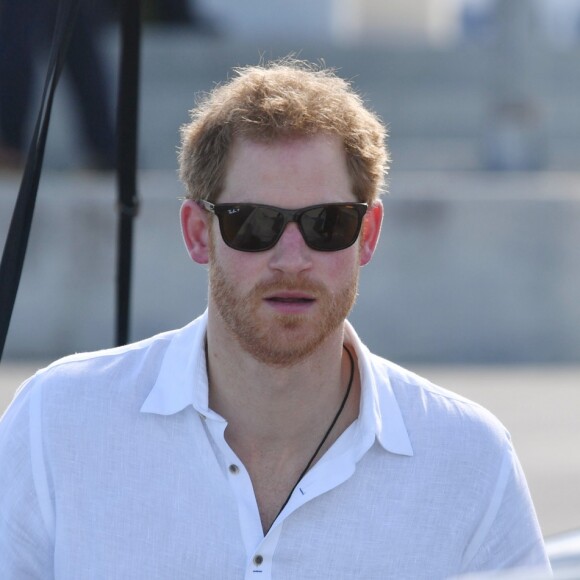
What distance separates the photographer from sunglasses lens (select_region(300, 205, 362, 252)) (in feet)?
8.09

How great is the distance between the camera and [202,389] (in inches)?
101

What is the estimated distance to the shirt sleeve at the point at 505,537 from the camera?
2.48m

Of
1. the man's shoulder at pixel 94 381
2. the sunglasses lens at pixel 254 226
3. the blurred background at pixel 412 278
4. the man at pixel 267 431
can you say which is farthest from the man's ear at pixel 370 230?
the blurred background at pixel 412 278

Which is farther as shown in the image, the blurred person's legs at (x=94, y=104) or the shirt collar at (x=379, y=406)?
the blurred person's legs at (x=94, y=104)

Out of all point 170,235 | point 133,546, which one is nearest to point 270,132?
point 133,546

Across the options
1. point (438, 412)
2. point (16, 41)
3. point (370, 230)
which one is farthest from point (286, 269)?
point (16, 41)

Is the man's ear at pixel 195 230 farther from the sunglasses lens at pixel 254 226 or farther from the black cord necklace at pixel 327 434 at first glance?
the black cord necklace at pixel 327 434

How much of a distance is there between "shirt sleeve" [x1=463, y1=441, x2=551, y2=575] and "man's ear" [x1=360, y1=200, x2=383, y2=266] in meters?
0.48

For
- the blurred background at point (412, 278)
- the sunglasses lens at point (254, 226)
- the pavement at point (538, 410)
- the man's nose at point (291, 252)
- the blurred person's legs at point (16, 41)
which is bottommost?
the pavement at point (538, 410)

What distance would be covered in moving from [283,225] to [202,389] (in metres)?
0.35

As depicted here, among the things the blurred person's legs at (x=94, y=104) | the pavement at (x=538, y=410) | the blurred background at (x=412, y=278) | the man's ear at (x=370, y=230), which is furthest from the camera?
the blurred background at (x=412, y=278)

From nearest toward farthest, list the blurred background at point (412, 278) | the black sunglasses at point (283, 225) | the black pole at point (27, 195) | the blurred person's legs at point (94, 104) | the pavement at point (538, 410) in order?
the black pole at point (27, 195)
the black sunglasses at point (283, 225)
the pavement at point (538, 410)
the blurred person's legs at point (94, 104)
the blurred background at point (412, 278)

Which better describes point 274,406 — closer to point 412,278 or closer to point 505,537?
point 505,537

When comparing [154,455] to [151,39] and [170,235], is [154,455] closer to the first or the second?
[170,235]
